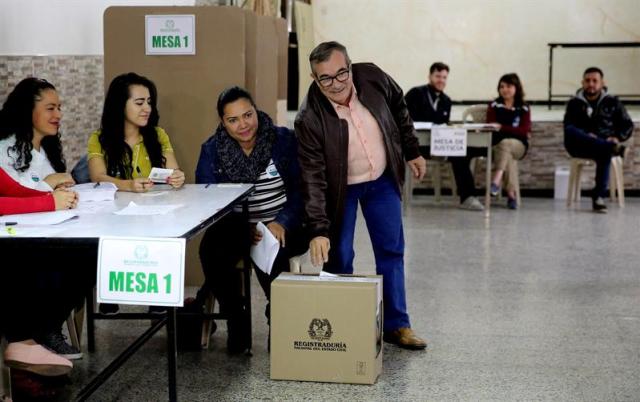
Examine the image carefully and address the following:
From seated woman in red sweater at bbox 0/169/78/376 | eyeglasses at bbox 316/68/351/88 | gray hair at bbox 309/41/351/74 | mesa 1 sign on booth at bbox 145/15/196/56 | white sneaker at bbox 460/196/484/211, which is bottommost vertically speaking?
white sneaker at bbox 460/196/484/211

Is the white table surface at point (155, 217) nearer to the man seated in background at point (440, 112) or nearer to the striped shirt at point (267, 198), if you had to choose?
the striped shirt at point (267, 198)

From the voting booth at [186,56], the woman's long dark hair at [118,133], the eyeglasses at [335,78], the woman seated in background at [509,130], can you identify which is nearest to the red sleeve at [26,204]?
the woman's long dark hair at [118,133]

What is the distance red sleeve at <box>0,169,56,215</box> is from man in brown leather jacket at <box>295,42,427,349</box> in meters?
1.05

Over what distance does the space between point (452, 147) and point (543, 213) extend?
1004 millimetres

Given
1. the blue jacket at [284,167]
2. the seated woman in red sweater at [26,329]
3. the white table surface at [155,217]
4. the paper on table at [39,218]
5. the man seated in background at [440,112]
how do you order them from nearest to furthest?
the white table surface at [155,217], the paper on table at [39,218], the seated woman in red sweater at [26,329], the blue jacket at [284,167], the man seated in background at [440,112]

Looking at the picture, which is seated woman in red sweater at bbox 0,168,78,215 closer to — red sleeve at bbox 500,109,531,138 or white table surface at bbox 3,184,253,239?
white table surface at bbox 3,184,253,239

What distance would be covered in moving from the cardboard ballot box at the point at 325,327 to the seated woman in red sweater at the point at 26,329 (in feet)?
2.64

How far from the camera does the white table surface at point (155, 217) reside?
2.92m

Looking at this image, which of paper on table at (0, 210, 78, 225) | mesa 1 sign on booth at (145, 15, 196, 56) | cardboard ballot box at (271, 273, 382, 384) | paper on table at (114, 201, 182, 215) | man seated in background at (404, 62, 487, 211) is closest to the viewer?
paper on table at (0, 210, 78, 225)

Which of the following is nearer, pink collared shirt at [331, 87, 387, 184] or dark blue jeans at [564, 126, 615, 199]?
pink collared shirt at [331, 87, 387, 184]

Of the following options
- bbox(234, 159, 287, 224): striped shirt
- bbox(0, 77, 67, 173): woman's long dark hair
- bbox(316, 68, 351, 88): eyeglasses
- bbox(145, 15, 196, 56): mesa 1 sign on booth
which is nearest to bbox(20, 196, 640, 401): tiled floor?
bbox(234, 159, 287, 224): striped shirt

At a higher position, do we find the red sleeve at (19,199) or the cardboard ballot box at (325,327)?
the red sleeve at (19,199)

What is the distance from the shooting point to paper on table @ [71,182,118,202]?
370 cm

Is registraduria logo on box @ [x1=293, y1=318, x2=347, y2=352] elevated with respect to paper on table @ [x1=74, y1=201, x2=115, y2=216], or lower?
lower
